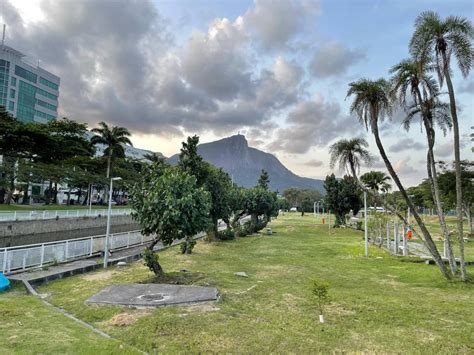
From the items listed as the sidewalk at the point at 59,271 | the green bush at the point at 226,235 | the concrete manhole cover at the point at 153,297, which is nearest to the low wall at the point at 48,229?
the sidewalk at the point at 59,271

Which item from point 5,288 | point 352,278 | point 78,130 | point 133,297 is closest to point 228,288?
point 133,297

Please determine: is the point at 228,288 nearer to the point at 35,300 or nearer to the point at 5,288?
the point at 35,300

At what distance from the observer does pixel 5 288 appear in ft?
33.2

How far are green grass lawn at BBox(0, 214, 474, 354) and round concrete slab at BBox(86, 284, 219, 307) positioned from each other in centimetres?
33

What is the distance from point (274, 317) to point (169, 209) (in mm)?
5110

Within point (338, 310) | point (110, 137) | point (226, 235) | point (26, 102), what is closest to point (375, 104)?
point (338, 310)

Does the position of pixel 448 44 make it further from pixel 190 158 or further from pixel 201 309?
pixel 190 158

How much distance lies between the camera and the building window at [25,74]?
7463 cm

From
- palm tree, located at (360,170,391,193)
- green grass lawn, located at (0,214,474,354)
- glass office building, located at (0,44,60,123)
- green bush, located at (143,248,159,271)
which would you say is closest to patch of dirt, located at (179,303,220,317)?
green grass lawn, located at (0,214,474,354)

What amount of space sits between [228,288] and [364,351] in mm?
5292

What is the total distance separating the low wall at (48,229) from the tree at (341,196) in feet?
87.4

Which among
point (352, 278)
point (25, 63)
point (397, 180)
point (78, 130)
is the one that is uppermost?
point (25, 63)

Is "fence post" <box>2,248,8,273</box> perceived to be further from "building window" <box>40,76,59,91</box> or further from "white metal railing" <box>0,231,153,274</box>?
"building window" <box>40,76,59,91</box>

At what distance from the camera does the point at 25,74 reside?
76625mm
